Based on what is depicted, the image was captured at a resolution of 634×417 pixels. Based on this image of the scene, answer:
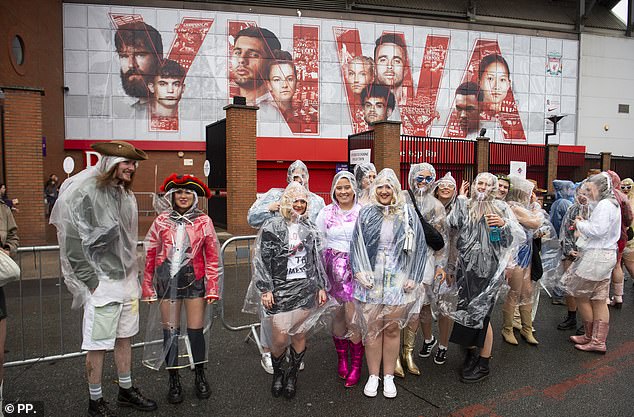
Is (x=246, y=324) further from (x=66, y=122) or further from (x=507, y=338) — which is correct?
(x=66, y=122)

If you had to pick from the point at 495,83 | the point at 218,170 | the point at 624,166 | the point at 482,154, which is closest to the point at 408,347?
the point at 218,170

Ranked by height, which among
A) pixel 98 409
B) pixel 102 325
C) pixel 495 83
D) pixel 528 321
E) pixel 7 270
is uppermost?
pixel 495 83

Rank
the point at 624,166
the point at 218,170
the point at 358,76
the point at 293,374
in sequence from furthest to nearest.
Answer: the point at 624,166
the point at 358,76
the point at 218,170
the point at 293,374

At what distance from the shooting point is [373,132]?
12.8 m

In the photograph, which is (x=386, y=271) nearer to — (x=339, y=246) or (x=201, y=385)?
(x=339, y=246)

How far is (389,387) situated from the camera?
11.5 ft

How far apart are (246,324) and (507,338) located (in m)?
3.02

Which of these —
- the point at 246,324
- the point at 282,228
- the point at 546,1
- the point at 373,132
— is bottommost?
the point at 246,324

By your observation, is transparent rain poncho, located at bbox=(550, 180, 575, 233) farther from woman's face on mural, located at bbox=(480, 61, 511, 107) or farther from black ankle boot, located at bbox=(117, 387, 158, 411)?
woman's face on mural, located at bbox=(480, 61, 511, 107)

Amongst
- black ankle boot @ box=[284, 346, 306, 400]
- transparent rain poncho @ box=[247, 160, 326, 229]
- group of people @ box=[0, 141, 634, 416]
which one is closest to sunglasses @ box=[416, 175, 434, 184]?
group of people @ box=[0, 141, 634, 416]

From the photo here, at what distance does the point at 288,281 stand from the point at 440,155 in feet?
38.9

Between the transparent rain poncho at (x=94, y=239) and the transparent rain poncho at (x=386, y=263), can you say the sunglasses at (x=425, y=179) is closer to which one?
the transparent rain poncho at (x=386, y=263)

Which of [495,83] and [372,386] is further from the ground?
[495,83]

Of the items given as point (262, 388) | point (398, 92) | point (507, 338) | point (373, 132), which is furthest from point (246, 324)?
point (398, 92)
